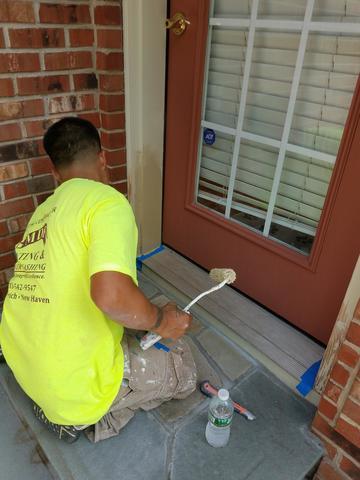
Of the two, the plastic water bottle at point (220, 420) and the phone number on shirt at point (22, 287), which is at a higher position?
the phone number on shirt at point (22, 287)

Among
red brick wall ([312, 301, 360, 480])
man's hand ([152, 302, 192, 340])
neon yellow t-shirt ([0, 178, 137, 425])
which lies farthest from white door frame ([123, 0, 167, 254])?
red brick wall ([312, 301, 360, 480])

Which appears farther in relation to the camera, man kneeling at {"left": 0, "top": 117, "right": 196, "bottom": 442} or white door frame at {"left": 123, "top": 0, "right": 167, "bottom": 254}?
white door frame at {"left": 123, "top": 0, "right": 167, "bottom": 254}

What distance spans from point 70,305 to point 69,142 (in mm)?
552

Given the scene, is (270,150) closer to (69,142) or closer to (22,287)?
(69,142)

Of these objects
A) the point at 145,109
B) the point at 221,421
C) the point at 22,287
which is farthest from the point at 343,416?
the point at 145,109

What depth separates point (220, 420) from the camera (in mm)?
1307

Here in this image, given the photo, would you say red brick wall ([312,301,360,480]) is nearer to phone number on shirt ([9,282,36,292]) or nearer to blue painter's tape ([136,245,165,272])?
phone number on shirt ([9,282,36,292])

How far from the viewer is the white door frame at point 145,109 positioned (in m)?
1.73

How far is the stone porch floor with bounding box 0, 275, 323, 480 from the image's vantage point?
4.21 ft

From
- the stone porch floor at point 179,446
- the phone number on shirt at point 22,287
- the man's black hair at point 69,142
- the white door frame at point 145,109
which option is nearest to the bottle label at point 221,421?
the stone porch floor at point 179,446

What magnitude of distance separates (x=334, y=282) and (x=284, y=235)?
0.31 metres

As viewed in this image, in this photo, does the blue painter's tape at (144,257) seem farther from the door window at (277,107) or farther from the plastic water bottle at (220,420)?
the plastic water bottle at (220,420)

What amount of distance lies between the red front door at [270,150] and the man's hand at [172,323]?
0.64m

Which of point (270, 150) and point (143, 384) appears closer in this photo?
point (143, 384)
